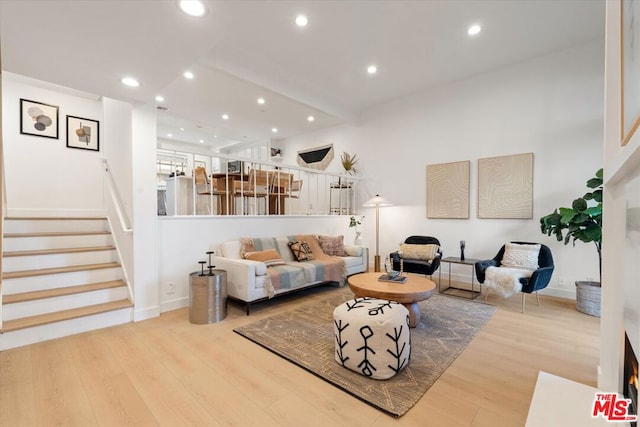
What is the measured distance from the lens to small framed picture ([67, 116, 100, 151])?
184 inches

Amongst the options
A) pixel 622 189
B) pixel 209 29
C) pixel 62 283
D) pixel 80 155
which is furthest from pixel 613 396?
pixel 80 155

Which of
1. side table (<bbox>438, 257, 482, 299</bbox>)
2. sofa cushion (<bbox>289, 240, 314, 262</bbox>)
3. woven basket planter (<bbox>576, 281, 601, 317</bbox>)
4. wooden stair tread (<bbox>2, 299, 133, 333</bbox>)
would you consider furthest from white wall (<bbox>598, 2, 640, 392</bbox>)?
wooden stair tread (<bbox>2, 299, 133, 333</bbox>)

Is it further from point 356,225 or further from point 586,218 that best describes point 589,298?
point 356,225

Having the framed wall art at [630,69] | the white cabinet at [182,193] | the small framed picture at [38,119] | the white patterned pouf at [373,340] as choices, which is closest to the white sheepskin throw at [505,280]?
the white patterned pouf at [373,340]

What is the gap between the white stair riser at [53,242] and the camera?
3262mm

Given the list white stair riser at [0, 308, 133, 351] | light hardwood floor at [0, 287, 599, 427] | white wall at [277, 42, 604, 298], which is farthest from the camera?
white wall at [277, 42, 604, 298]

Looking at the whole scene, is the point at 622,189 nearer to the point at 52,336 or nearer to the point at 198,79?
the point at 52,336

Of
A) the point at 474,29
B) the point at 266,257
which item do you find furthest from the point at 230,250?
the point at 474,29

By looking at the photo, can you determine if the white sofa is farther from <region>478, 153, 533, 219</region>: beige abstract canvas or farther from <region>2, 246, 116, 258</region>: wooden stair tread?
<region>478, 153, 533, 219</region>: beige abstract canvas

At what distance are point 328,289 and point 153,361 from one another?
265cm

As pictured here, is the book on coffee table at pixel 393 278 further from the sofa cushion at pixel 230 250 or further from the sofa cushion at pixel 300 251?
the sofa cushion at pixel 230 250

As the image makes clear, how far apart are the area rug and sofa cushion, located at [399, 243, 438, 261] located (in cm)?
73

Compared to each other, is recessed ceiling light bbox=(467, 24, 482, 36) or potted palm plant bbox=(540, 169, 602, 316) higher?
recessed ceiling light bbox=(467, 24, 482, 36)

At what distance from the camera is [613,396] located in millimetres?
1334
